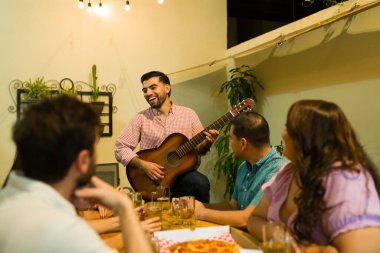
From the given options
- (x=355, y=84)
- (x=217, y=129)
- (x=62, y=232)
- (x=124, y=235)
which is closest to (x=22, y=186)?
(x=62, y=232)

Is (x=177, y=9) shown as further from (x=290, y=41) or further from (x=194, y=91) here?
(x=290, y=41)

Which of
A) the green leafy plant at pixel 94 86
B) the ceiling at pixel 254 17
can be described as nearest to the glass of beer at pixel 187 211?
the green leafy plant at pixel 94 86

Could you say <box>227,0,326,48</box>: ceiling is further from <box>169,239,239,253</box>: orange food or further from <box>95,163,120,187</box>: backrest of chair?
<box>169,239,239,253</box>: orange food

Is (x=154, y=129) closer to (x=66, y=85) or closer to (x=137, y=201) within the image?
(x=66, y=85)

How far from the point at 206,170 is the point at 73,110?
3.34m

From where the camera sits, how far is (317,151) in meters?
1.24

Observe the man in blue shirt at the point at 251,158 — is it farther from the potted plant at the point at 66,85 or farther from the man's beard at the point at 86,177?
the potted plant at the point at 66,85

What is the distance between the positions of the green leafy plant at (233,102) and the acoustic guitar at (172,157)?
1025mm

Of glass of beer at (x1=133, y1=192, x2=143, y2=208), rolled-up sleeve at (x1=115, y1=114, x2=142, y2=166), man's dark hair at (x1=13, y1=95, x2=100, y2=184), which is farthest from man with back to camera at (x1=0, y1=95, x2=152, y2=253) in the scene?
rolled-up sleeve at (x1=115, y1=114, x2=142, y2=166)

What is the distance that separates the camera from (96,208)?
1948 millimetres

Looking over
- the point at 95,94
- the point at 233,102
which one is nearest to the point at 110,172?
the point at 95,94

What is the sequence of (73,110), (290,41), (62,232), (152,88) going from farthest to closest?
(290,41), (152,88), (73,110), (62,232)

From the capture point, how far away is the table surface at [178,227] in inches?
51.5

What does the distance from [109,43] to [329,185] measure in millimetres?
2982
